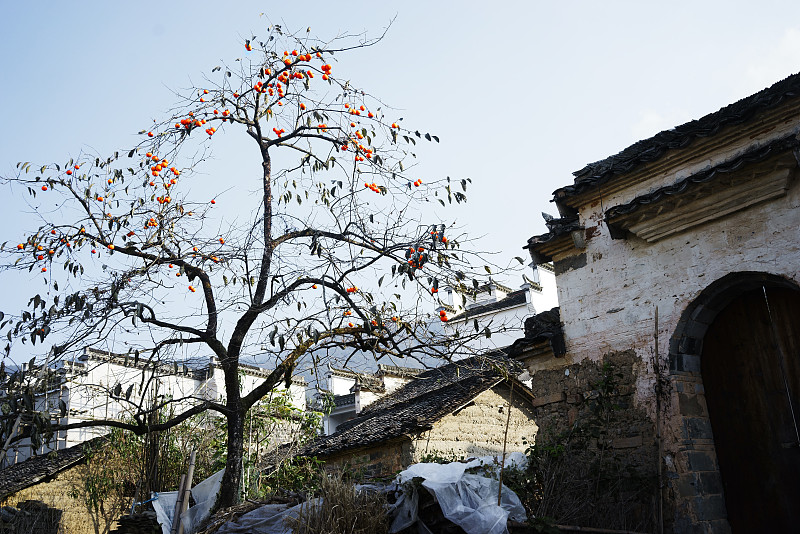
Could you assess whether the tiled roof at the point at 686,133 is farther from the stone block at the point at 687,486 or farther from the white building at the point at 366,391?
the white building at the point at 366,391

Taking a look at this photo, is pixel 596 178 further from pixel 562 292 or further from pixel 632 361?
pixel 632 361

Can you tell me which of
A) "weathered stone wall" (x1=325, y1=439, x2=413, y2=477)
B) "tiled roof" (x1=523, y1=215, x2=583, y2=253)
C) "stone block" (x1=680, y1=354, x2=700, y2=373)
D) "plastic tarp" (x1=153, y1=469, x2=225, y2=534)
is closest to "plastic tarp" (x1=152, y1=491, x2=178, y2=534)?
"plastic tarp" (x1=153, y1=469, x2=225, y2=534)

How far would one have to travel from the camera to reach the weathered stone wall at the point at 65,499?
46.8ft

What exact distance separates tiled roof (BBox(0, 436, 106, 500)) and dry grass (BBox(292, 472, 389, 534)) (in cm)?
1034

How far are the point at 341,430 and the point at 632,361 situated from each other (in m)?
10.4

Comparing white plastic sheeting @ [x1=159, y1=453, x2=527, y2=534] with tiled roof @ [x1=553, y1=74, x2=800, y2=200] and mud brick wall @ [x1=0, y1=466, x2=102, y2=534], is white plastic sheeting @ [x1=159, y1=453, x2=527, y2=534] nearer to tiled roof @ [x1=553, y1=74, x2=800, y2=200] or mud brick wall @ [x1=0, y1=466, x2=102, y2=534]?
tiled roof @ [x1=553, y1=74, x2=800, y2=200]

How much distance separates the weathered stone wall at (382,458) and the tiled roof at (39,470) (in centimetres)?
592

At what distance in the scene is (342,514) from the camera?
4.93 m

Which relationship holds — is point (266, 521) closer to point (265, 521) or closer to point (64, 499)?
point (265, 521)

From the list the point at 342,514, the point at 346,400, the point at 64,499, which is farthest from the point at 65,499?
the point at 342,514

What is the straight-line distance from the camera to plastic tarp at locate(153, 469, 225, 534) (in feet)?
21.7

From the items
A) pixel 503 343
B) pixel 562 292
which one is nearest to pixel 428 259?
pixel 562 292

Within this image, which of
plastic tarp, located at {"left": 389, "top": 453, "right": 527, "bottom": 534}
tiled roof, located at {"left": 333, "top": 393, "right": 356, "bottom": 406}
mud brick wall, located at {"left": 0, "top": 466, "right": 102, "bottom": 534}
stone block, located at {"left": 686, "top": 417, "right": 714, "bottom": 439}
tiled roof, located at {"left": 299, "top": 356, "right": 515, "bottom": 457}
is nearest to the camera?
plastic tarp, located at {"left": 389, "top": 453, "right": 527, "bottom": 534}

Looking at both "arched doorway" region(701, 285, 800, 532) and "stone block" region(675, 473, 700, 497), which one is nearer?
"arched doorway" region(701, 285, 800, 532)
